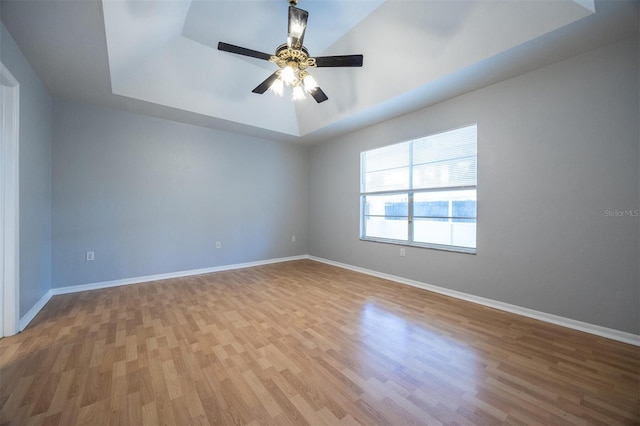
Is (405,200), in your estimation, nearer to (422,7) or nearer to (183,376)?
(422,7)

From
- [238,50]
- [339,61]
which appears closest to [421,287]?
[339,61]

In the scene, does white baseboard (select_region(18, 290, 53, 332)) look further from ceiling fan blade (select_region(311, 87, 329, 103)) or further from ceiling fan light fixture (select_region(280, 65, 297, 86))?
ceiling fan blade (select_region(311, 87, 329, 103))

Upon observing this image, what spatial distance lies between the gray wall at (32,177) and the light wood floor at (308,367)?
0.45 metres

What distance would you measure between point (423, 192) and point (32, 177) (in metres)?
4.91

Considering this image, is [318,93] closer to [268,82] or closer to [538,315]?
[268,82]

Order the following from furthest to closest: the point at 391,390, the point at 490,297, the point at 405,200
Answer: the point at 405,200, the point at 490,297, the point at 391,390

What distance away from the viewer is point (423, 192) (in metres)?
3.69

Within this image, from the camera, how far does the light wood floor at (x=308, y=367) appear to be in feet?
4.55

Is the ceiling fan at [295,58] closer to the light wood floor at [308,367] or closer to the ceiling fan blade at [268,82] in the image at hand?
the ceiling fan blade at [268,82]

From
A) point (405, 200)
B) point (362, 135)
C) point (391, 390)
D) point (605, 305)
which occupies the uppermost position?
point (362, 135)

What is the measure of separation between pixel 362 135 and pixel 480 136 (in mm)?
2016

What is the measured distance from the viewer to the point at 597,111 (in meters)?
2.32

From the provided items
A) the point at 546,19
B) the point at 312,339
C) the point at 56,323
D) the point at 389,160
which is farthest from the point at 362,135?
the point at 56,323

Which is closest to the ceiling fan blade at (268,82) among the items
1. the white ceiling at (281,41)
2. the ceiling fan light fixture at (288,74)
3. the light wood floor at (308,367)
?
the ceiling fan light fixture at (288,74)
